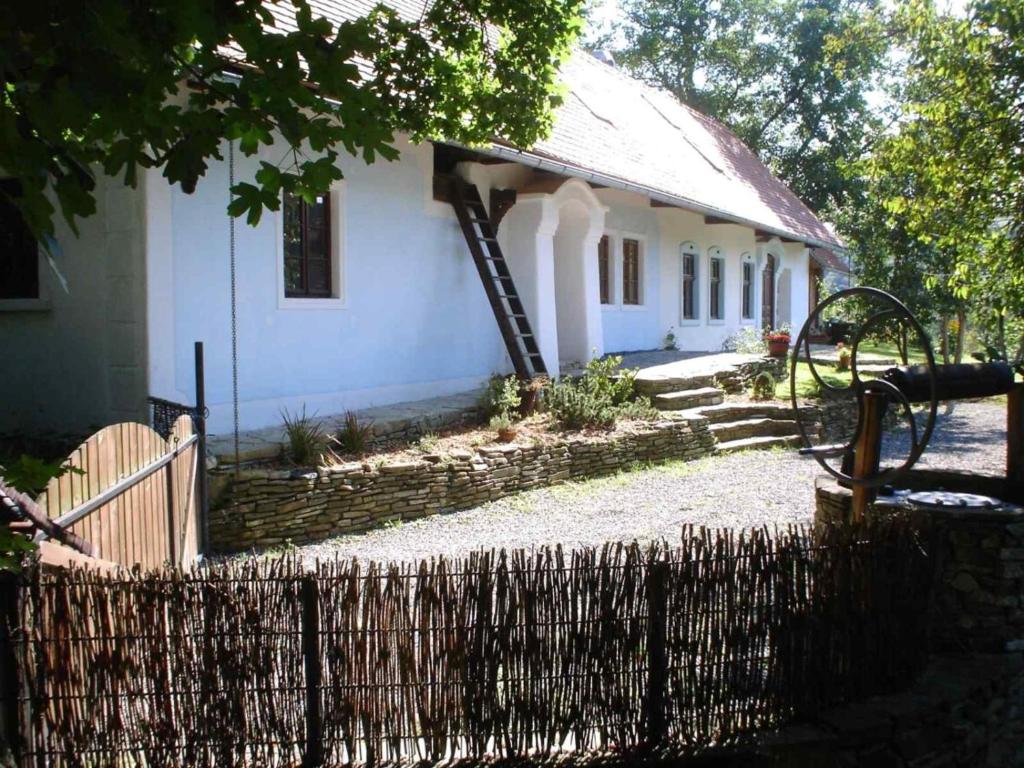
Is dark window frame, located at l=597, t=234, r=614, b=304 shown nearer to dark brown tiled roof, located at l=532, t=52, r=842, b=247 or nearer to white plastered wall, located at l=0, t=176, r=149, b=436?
dark brown tiled roof, located at l=532, t=52, r=842, b=247

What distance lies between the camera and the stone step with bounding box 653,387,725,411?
43.3 ft

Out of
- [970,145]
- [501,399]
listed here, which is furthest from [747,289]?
[501,399]

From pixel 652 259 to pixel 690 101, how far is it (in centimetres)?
2337

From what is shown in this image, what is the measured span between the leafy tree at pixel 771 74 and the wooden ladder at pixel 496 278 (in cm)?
2496

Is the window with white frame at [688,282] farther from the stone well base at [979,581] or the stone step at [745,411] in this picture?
the stone well base at [979,581]

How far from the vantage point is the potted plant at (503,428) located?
10.5 m

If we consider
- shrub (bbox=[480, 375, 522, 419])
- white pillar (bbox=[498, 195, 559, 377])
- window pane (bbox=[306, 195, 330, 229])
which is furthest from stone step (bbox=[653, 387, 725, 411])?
window pane (bbox=[306, 195, 330, 229])

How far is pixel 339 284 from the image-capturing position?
10734mm

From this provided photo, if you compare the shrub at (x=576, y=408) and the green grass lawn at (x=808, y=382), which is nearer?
the shrub at (x=576, y=408)

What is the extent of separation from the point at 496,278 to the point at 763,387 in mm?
4889

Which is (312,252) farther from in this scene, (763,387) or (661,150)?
(661,150)

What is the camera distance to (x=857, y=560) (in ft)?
15.4

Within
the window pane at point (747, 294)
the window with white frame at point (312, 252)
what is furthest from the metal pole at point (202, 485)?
the window pane at point (747, 294)

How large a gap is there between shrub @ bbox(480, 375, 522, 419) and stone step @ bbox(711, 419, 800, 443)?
3.09m
